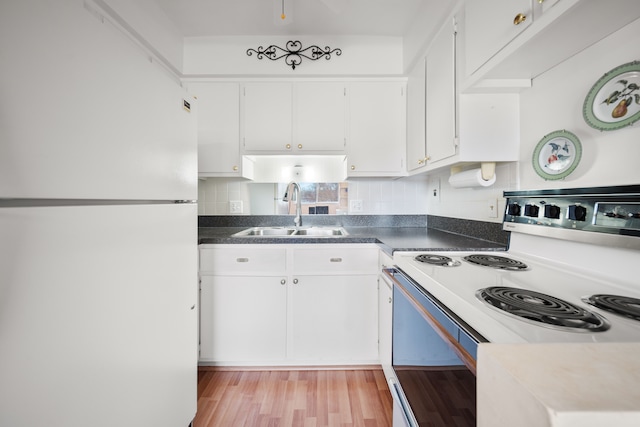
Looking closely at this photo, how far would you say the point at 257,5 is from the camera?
1.69m

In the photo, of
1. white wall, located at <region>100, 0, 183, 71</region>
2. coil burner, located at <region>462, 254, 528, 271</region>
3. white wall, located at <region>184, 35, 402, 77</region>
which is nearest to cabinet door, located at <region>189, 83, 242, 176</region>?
white wall, located at <region>184, 35, 402, 77</region>

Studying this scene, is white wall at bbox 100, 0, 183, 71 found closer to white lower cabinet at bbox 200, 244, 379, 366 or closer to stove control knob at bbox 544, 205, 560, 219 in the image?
white lower cabinet at bbox 200, 244, 379, 366

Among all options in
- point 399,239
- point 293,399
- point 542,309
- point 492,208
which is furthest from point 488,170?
point 293,399

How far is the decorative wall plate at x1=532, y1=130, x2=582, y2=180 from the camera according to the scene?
3.21 feet

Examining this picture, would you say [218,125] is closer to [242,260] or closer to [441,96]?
[242,260]

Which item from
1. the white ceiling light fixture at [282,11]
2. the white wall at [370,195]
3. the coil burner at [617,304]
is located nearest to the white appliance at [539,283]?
the coil burner at [617,304]

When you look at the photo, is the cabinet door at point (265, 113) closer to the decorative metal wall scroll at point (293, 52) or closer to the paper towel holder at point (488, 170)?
the decorative metal wall scroll at point (293, 52)

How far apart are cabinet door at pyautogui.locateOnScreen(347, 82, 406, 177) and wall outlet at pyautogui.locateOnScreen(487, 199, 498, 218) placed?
678 mm

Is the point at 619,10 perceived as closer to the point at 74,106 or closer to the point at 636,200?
the point at 636,200

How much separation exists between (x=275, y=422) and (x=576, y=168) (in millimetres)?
1759

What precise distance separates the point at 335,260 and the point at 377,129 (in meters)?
1.07

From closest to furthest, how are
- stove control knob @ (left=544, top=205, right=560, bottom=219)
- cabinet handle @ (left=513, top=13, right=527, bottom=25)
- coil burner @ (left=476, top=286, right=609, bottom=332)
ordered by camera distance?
coil burner @ (left=476, top=286, right=609, bottom=332)
cabinet handle @ (left=513, top=13, right=527, bottom=25)
stove control knob @ (left=544, top=205, right=560, bottom=219)

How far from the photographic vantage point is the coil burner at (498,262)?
0.93 m

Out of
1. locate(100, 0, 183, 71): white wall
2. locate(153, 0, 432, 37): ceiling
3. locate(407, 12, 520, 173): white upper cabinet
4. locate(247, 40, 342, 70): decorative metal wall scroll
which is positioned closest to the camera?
locate(407, 12, 520, 173): white upper cabinet
